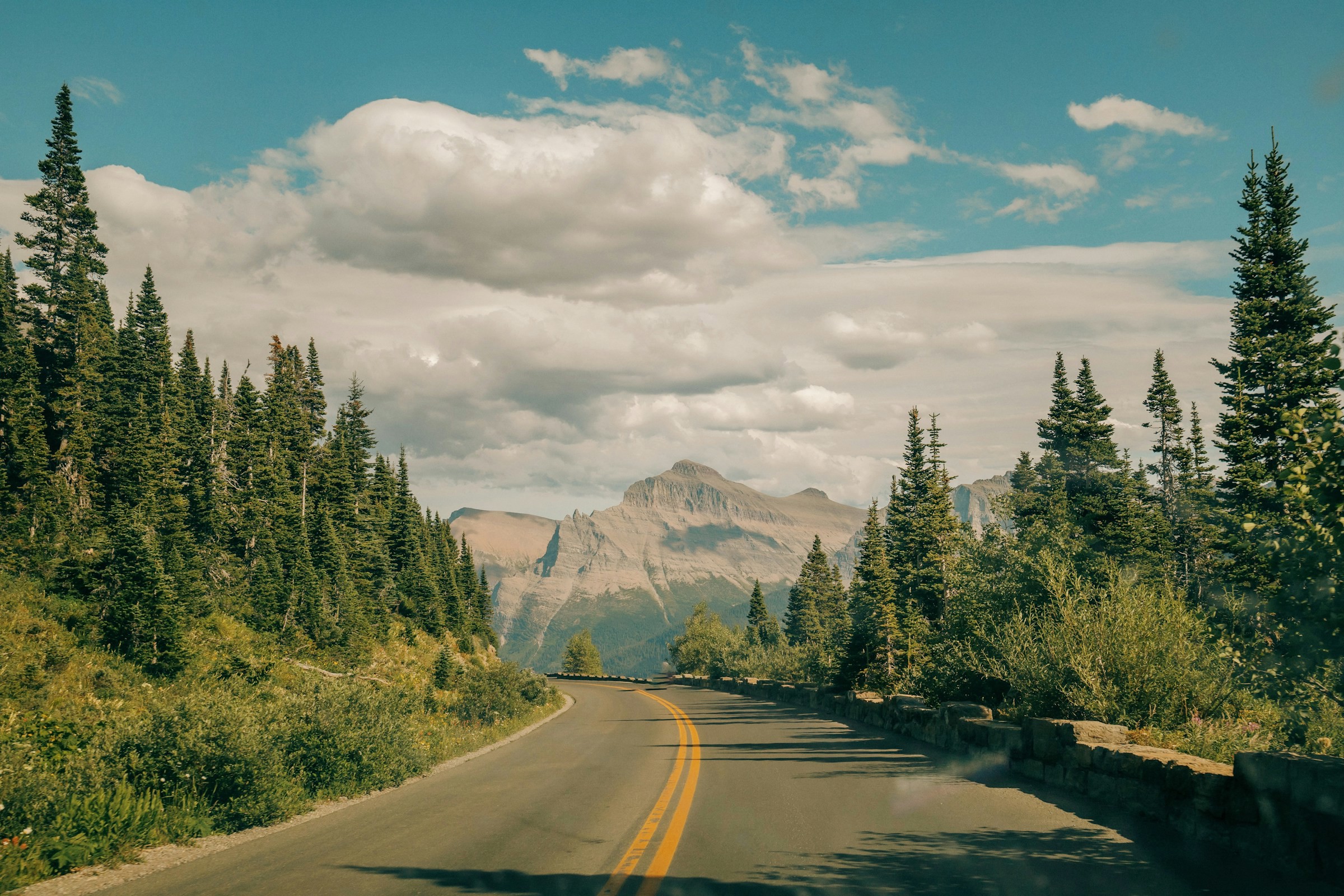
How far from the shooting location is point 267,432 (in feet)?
206

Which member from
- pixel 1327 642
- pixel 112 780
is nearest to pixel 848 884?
pixel 1327 642

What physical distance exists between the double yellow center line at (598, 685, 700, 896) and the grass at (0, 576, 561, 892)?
4.83 m

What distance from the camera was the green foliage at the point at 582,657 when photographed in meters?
136

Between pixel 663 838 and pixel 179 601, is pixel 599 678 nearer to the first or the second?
pixel 179 601

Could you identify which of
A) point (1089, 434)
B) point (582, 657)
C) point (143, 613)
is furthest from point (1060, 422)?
point (582, 657)

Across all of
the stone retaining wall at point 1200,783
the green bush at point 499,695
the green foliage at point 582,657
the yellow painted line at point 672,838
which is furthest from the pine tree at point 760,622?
the stone retaining wall at point 1200,783

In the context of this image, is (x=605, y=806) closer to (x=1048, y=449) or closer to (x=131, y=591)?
(x=131, y=591)

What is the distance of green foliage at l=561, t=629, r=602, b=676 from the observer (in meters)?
136

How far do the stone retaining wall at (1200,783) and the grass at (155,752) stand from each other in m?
10.2

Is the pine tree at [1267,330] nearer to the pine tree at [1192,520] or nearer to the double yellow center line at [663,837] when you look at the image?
the pine tree at [1192,520]

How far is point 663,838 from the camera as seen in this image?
884 cm

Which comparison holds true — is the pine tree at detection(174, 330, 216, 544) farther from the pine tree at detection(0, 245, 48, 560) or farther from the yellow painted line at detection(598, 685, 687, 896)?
the yellow painted line at detection(598, 685, 687, 896)

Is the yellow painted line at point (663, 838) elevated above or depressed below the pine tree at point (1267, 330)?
below

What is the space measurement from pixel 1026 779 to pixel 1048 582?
442 cm
